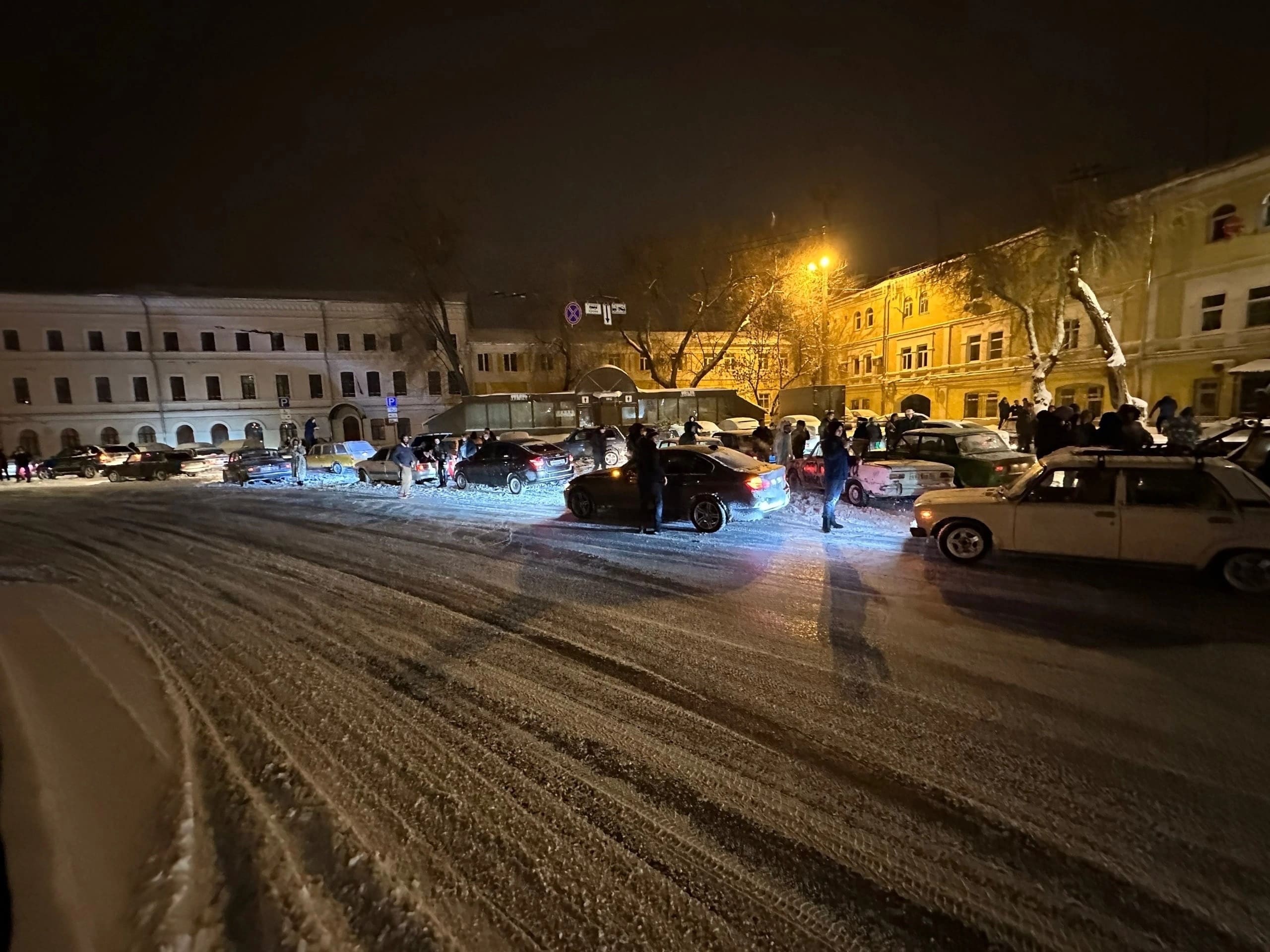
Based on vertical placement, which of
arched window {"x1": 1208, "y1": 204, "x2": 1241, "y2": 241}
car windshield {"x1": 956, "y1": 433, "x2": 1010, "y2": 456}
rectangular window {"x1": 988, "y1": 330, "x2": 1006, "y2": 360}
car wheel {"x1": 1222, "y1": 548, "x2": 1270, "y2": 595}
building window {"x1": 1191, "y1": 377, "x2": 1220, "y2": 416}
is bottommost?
car wheel {"x1": 1222, "y1": 548, "x2": 1270, "y2": 595}

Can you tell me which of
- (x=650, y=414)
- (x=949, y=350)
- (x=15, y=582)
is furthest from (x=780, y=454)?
(x=949, y=350)

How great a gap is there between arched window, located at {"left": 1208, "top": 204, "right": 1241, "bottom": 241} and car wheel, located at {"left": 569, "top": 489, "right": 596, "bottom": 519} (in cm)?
2922

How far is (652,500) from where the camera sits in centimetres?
1066

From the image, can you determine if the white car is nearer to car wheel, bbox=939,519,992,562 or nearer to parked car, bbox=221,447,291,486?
car wheel, bbox=939,519,992,562

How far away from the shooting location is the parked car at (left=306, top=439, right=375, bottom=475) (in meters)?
24.7

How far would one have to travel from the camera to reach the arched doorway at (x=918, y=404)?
133 ft

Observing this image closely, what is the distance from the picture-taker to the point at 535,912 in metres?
2.74

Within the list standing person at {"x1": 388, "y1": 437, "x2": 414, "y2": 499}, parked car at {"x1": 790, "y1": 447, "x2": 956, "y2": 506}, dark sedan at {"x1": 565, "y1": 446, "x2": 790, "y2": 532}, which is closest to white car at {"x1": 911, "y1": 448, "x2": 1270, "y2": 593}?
dark sedan at {"x1": 565, "y1": 446, "x2": 790, "y2": 532}

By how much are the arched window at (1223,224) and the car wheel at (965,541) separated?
27.0 meters

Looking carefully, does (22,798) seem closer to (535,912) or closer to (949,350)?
(535,912)

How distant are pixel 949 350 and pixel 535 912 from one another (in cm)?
4245

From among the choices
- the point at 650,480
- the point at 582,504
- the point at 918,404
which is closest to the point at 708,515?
the point at 650,480

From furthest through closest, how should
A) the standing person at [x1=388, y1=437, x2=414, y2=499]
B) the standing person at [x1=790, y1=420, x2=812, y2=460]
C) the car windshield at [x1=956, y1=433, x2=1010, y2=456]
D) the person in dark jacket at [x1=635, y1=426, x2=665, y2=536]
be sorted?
the standing person at [x1=388, y1=437, x2=414, y2=499] < the standing person at [x1=790, y1=420, x2=812, y2=460] < the car windshield at [x1=956, y1=433, x2=1010, y2=456] < the person in dark jacket at [x1=635, y1=426, x2=665, y2=536]

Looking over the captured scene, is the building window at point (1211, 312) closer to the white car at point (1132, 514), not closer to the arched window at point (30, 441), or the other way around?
the white car at point (1132, 514)
